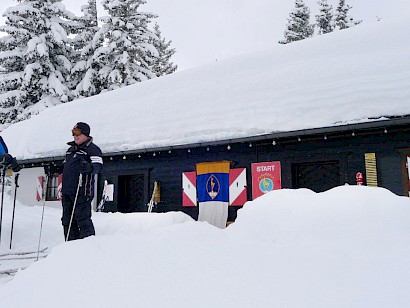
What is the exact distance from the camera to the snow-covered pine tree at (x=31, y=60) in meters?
19.8

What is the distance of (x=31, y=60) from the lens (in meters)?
20.2

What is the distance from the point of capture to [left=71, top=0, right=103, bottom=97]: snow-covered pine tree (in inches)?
837

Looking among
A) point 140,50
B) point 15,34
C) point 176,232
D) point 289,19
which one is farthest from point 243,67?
point 289,19

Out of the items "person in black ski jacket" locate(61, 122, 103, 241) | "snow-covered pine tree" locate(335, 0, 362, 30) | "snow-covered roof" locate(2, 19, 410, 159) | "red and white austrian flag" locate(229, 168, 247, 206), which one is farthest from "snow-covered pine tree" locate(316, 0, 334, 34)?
"person in black ski jacket" locate(61, 122, 103, 241)

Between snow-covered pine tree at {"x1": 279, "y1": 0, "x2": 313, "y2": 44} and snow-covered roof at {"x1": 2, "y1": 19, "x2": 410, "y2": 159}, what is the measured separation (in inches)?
686

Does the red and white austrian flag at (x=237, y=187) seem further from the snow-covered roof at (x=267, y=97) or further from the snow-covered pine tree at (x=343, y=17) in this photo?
the snow-covered pine tree at (x=343, y=17)

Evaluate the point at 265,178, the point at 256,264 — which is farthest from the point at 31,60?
the point at 256,264

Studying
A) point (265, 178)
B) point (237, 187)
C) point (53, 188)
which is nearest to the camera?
point (265, 178)

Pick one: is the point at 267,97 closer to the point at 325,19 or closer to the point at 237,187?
the point at 237,187

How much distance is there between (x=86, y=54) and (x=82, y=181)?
20.1 meters

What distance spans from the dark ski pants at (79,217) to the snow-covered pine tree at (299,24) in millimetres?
25201

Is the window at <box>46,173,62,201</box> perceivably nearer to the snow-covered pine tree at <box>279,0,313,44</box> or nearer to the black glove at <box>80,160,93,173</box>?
the black glove at <box>80,160,93,173</box>

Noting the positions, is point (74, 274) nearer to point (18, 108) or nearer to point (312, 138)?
point (312, 138)

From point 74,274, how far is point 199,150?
20.8ft
